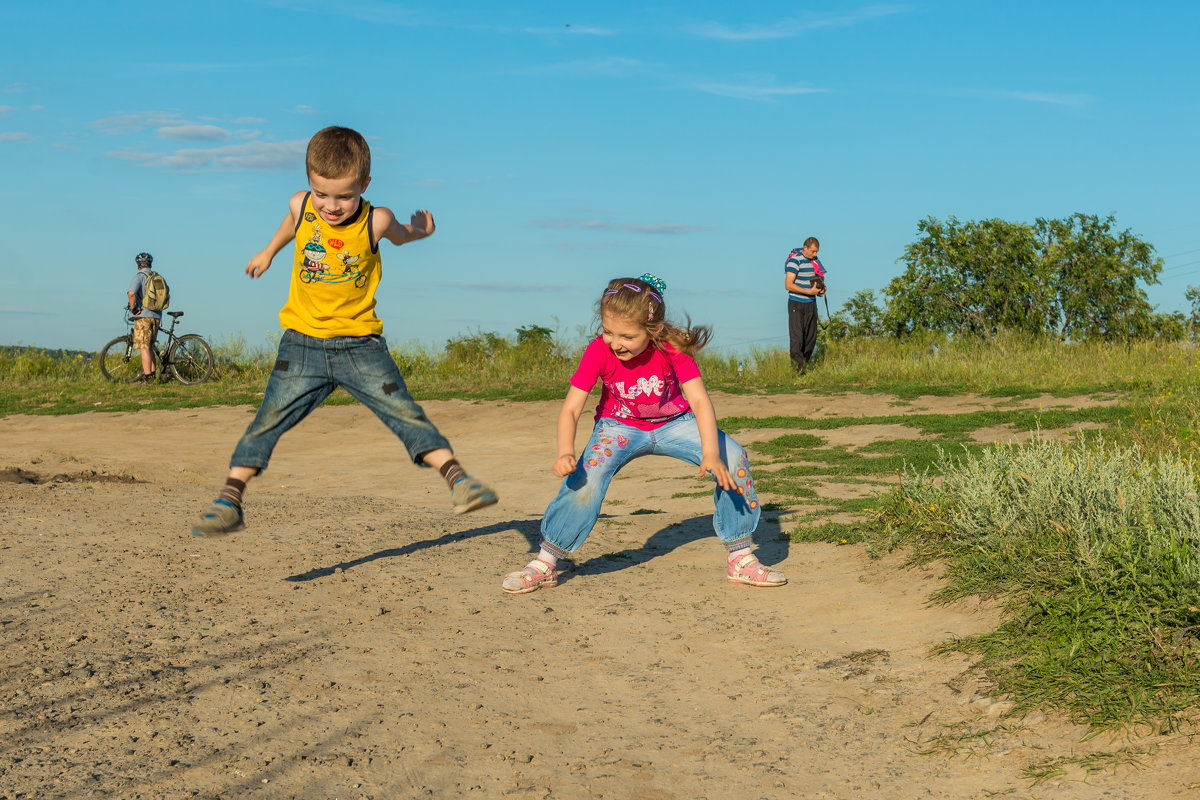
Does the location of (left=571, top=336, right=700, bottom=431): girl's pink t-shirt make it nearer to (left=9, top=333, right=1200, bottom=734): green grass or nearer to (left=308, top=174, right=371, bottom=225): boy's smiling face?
(left=308, top=174, right=371, bottom=225): boy's smiling face

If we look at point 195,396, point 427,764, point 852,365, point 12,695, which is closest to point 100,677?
point 12,695

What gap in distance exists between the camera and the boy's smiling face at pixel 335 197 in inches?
185

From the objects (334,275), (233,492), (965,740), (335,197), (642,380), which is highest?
(335,197)

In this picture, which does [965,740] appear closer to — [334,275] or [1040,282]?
[334,275]

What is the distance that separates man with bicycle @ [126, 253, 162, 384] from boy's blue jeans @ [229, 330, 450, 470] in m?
14.4

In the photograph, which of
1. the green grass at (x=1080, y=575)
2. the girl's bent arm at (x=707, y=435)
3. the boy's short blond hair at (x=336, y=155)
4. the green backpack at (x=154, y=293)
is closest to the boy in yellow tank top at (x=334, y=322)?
the boy's short blond hair at (x=336, y=155)

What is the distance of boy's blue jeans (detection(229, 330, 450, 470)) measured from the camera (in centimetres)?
485

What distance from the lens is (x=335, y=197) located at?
4734 millimetres

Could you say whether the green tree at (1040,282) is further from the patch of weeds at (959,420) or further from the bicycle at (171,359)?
the bicycle at (171,359)

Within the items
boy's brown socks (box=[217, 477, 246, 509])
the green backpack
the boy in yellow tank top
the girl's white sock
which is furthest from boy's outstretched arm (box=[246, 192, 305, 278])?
the green backpack

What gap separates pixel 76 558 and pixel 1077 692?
503cm

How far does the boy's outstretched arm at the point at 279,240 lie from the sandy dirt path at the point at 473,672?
163 cm

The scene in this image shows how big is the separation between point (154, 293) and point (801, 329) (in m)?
11.2

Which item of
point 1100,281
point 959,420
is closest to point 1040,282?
point 1100,281
